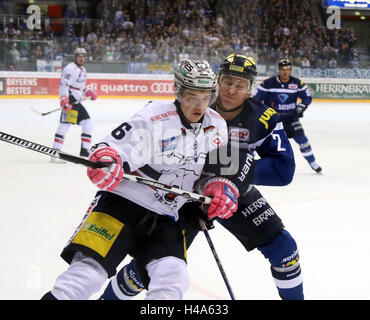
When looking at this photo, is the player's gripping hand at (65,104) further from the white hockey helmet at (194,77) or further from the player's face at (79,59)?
the white hockey helmet at (194,77)

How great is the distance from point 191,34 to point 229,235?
48.1 ft

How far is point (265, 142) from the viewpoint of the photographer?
2412mm

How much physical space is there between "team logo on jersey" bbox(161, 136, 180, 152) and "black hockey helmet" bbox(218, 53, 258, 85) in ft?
1.86

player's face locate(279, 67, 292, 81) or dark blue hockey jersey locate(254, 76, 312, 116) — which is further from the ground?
player's face locate(279, 67, 292, 81)

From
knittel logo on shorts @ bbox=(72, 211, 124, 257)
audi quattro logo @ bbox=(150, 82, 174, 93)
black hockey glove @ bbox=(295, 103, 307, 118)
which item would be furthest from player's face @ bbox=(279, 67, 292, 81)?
audi quattro logo @ bbox=(150, 82, 174, 93)

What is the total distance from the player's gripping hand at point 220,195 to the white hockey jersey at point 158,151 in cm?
8

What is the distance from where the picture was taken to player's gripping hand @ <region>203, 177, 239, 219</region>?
201cm

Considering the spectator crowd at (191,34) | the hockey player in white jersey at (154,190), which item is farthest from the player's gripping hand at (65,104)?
the spectator crowd at (191,34)

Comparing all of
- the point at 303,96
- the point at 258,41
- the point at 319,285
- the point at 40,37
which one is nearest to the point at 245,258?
the point at 319,285

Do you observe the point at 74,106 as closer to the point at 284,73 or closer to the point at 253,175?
the point at 284,73

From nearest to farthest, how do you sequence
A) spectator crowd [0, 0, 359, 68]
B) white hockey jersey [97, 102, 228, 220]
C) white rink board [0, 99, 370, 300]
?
white hockey jersey [97, 102, 228, 220], white rink board [0, 99, 370, 300], spectator crowd [0, 0, 359, 68]

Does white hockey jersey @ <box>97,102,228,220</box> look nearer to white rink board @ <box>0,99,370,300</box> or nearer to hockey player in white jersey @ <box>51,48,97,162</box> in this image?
white rink board @ <box>0,99,370,300</box>

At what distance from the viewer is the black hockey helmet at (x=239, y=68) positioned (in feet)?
7.84

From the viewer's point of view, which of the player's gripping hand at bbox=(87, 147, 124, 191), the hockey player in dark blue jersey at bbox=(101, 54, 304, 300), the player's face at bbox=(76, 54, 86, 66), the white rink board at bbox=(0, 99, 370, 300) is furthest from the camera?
the player's face at bbox=(76, 54, 86, 66)
